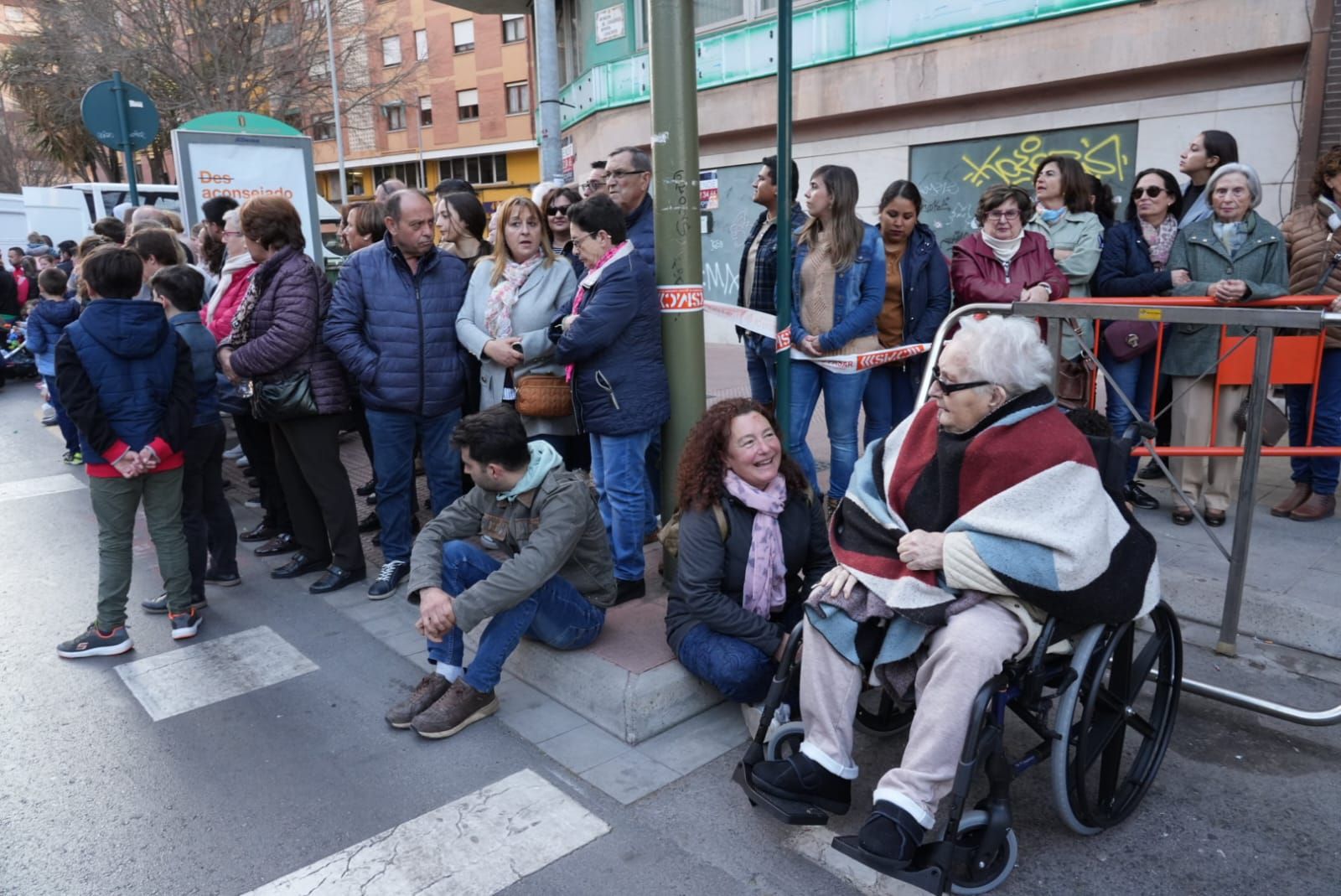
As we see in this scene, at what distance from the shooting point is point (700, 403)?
4129 mm

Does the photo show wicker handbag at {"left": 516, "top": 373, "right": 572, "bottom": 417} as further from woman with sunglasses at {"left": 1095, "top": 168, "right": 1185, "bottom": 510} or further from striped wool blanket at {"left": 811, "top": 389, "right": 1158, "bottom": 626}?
woman with sunglasses at {"left": 1095, "top": 168, "right": 1185, "bottom": 510}

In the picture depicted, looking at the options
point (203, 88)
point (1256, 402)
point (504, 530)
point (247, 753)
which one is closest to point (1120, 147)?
point (1256, 402)

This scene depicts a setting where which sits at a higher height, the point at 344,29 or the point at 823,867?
the point at 344,29

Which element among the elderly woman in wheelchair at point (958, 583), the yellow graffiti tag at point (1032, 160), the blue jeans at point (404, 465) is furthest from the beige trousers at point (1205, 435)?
the yellow graffiti tag at point (1032, 160)

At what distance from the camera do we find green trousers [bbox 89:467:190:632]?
428 centimetres

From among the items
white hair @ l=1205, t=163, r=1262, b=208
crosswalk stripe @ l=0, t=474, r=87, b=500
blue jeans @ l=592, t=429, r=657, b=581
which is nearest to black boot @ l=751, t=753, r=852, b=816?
blue jeans @ l=592, t=429, r=657, b=581

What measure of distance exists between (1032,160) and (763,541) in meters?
7.74

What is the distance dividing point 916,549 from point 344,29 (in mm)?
28004

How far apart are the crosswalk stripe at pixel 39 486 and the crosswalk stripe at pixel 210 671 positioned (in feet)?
12.4

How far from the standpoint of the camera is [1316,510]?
4812mm

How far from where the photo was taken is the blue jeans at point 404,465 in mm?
4730

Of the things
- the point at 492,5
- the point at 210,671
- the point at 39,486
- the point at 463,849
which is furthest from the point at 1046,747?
the point at 492,5

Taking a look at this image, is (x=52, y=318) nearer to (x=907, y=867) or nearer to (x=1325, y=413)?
(x=907, y=867)

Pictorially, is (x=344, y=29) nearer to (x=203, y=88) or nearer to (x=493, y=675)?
(x=203, y=88)
